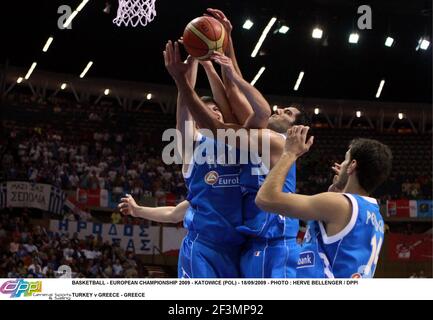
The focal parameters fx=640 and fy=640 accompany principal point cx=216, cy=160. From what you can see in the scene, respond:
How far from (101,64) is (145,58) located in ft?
5.44

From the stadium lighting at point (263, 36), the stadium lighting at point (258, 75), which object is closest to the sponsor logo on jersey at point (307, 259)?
the stadium lighting at point (263, 36)

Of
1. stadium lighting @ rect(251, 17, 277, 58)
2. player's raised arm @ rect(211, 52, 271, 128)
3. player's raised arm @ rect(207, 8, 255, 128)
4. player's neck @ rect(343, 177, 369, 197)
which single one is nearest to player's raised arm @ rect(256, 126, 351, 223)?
player's neck @ rect(343, 177, 369, 197)

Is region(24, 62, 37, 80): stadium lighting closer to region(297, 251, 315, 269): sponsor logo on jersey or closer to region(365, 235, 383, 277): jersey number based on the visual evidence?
region(297, 251, 315, 269): sponsor logo on jersey

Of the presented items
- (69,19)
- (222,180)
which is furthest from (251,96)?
(69,19)

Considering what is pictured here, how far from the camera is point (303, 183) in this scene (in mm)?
18500

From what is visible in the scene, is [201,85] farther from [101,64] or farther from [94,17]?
[94,17]

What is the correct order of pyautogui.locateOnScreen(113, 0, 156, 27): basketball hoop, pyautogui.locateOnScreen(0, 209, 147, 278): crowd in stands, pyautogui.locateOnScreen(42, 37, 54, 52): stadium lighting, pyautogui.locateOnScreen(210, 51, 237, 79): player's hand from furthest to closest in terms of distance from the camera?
pyautogui.locateOnScreen(42, 37, 54, 52): stadium lighting → pyautogui.locateOnScreen(0, 209, 147, 278): crowd in stands → pyautogui.locateOnScreen(113, 0, 156, 27): basketball hoop → pyautogui.locateOnScreen(210, 51, 237, 79): player's hand

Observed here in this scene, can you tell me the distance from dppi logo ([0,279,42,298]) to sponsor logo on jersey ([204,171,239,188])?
1211 mm

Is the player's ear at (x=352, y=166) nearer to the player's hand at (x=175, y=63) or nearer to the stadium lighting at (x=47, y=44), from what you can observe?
the player's hand at (x=175, y=63)

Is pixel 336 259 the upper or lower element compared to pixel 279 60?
lower

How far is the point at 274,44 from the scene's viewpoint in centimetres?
1827

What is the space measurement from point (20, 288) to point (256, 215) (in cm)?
143

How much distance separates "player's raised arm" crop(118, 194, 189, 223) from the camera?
4609mm
